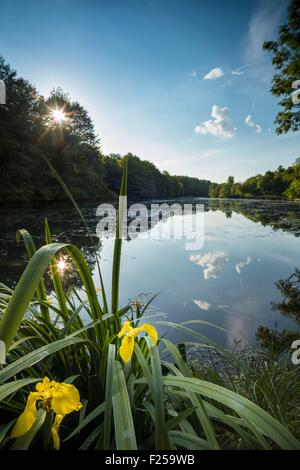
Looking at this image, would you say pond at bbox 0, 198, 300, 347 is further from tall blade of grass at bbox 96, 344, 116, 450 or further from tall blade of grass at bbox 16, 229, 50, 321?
tall blade of grass at bbox 16, 229, 50, 321

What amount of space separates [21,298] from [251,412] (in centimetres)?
59

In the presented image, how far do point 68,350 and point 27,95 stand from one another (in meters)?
23.6

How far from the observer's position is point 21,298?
45cm

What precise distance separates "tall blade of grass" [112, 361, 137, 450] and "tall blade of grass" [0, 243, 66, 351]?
0.94 feet

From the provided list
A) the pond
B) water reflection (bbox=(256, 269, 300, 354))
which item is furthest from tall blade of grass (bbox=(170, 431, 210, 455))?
water reflection (bbox=(256, 269, 300, 354))

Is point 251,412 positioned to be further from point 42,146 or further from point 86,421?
point 42,146

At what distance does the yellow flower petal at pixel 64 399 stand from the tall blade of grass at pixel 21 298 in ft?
0.55

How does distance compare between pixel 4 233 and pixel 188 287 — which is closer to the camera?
pixel 188 287

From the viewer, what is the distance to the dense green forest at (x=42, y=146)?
16922 millimetres

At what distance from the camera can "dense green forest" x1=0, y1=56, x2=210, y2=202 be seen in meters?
16.9

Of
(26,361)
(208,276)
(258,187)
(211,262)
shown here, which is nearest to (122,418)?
(26,361)
